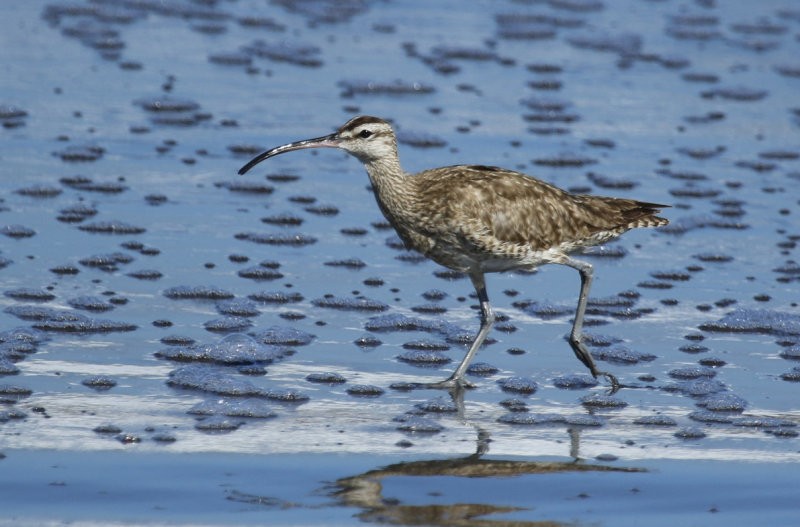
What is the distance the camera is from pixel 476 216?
8664 millimetres

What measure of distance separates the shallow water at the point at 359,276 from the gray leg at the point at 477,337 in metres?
0.14

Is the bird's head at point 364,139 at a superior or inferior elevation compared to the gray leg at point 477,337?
superior

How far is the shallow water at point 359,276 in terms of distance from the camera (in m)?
6.88

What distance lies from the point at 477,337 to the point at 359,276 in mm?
1774

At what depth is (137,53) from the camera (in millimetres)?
15273

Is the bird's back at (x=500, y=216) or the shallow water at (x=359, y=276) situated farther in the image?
the bird's back at (x=500, y=216)

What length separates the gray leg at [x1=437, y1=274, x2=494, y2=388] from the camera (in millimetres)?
8305

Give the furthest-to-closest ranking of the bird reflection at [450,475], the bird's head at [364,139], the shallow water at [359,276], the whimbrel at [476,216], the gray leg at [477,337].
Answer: the bird's head at [364,139]
the whimbrel at [476,216]
the gray leg at [477,337]
the shallow water at [359,276]
the bird reflection at [450,475]

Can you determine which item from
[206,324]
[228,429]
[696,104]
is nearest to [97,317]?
[206,324]

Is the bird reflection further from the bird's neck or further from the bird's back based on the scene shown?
the bird's neck

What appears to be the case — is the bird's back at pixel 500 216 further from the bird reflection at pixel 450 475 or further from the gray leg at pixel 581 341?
the bird reflection at pixel 450 475

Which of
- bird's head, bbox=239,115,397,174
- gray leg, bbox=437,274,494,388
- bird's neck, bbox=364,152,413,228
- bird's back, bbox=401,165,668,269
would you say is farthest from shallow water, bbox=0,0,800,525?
bird's head, bbox=239,115,397,174

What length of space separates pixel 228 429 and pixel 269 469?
0.60 metres

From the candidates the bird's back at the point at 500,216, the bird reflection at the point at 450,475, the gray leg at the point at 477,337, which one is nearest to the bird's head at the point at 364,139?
the bird's back at the point at 500,216
